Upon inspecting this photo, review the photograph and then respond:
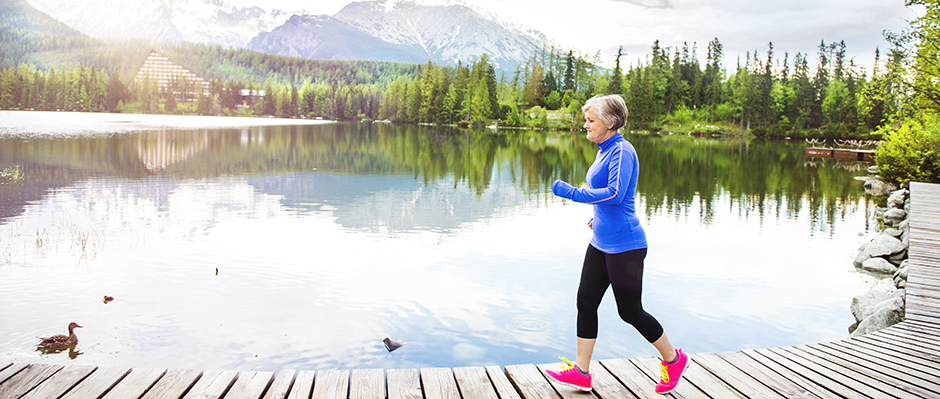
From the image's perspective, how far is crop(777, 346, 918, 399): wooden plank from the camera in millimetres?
4254

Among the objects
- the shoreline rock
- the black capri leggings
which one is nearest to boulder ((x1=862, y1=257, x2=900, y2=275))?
the shoreline rock

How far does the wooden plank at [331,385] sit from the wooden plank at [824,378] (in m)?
3.48

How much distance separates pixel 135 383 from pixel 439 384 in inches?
84.7

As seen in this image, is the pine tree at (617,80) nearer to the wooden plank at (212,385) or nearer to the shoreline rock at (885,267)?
the shoreline rock at (885,267)

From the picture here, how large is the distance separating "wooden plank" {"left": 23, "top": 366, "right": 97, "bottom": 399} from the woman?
11.3 feet

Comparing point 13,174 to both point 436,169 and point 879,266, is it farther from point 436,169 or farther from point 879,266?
point 879,266

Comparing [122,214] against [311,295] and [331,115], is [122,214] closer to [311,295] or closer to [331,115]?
[311,295]

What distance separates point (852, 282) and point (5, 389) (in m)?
12.8

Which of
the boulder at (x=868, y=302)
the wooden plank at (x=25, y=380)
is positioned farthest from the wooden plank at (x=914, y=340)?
the wooden plank at (x=25, y=380)

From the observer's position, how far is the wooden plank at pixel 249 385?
13.1ft

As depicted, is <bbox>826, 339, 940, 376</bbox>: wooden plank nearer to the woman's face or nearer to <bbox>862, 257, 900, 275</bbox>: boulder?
the woman's face

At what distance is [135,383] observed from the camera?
4062 millimetres

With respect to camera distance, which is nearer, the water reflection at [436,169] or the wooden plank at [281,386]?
the wooden plank at [281,386]

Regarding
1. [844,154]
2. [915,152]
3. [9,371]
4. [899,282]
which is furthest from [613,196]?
[844,154]
